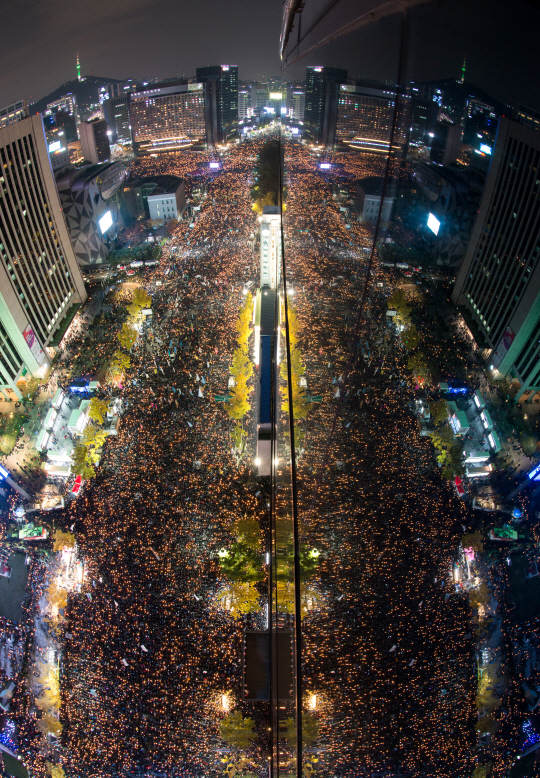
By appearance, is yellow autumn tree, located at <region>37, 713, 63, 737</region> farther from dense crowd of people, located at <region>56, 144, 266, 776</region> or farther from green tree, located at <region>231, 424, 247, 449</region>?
green tree, located at <region>231, 424, 247, 449</region>

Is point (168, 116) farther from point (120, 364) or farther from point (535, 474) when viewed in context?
point (535, 474)

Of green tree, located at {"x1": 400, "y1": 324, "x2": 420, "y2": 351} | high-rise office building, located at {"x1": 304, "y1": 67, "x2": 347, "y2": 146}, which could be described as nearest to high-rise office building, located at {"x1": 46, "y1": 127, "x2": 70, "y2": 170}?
green tree, located at {"x1": 400, "y1": 324, "x2": 420, "y2": 351}

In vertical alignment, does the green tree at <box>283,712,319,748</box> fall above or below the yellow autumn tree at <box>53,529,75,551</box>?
above

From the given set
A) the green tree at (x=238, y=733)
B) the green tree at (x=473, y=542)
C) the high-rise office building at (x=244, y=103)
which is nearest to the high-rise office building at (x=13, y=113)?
the green tree at (x=238, y=733)

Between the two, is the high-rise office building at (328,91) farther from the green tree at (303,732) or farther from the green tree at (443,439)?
the green tree at (443,439)

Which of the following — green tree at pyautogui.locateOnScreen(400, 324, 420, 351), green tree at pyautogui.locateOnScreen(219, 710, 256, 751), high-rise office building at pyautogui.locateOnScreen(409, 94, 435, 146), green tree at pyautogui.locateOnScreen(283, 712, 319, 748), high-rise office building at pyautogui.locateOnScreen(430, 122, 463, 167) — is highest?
high-rise office building at pyautogui.locateOnScreen(409, 94, 435, 146)

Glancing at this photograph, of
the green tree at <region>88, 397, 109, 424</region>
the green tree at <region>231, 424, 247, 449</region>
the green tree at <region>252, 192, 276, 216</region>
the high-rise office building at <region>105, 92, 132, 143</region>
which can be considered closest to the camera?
the green tree at <region>231, 424, 247, 449</region>

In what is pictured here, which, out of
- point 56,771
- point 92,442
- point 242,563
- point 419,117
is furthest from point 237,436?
point 419,117
